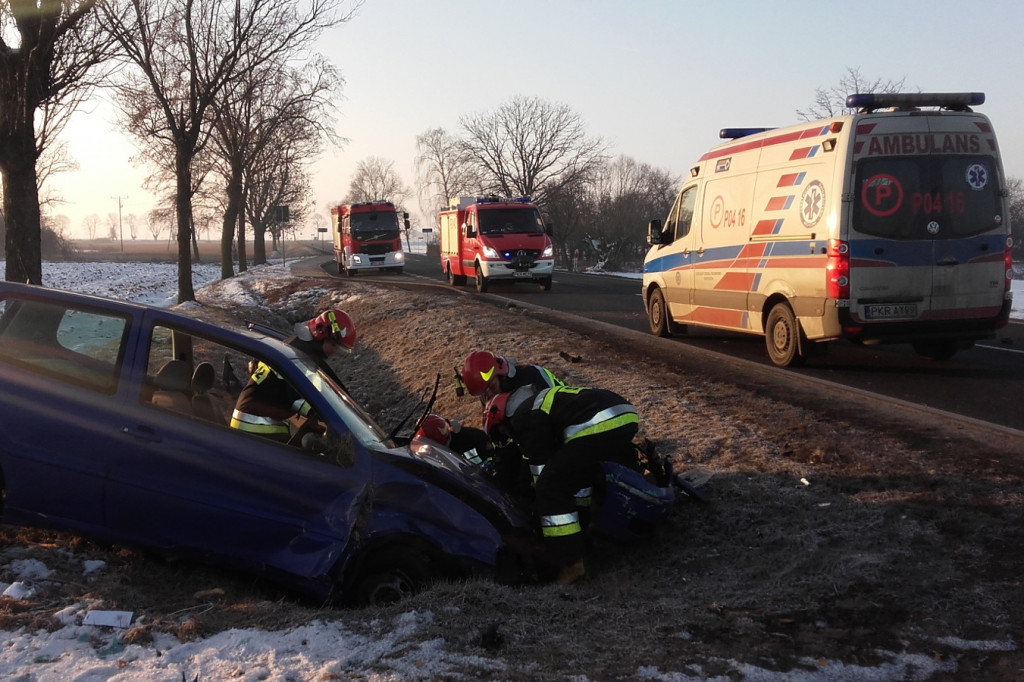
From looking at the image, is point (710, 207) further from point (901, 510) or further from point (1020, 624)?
point (1020, 624)

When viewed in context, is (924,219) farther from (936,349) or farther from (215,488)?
(215,488)

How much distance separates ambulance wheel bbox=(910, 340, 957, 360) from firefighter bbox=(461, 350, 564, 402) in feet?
22.6

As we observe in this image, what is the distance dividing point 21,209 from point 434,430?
9964 mm

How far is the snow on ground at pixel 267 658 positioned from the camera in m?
3.30

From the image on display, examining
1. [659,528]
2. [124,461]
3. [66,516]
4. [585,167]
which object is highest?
[585,167]

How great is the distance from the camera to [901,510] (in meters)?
5.60

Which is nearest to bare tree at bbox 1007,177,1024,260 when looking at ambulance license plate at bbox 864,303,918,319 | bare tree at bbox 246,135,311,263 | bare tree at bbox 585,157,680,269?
bare tree at bbox 585,157,680,269

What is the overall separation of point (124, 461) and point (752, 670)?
3185mm

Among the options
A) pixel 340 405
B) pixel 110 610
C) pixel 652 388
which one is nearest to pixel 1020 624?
pixel 340 405

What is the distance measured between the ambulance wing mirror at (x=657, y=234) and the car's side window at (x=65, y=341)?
32.8 feet

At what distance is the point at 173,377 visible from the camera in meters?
4.72

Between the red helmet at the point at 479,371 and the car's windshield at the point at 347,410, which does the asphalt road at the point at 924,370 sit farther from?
the car's windshield at the point at 347,410

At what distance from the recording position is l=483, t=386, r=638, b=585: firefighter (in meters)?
5.09

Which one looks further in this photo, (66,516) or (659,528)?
(659,528)
